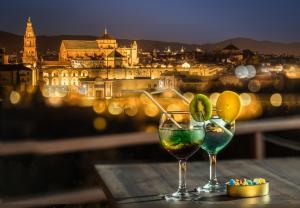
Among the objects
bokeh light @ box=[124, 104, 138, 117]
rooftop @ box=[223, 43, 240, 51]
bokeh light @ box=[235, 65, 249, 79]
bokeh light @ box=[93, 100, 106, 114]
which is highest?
rooftop @ box=[223, 43, 240, 51]

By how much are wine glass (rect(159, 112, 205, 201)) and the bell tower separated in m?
50.4

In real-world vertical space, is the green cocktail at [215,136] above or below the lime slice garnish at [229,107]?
below

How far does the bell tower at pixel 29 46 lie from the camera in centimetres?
5081

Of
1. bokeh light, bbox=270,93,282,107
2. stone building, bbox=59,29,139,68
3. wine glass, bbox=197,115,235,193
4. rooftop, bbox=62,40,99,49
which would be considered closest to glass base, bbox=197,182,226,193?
wine glass, bbox=197,115,235,193

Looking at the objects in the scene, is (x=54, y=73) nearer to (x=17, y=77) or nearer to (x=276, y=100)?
(x=17, y=77)

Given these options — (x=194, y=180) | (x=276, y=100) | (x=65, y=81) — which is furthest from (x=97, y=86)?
(x=194, y=180)

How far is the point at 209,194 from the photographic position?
1120 millimetres

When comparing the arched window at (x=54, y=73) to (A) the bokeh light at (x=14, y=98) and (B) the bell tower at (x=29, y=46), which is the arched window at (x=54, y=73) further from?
(A) the bokeh light at (x=14, y=98)

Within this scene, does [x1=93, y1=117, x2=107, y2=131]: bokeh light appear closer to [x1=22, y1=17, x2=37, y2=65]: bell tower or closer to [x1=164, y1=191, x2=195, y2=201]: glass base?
[x1=164, y1=191, x2=195, y2=201]: glass base

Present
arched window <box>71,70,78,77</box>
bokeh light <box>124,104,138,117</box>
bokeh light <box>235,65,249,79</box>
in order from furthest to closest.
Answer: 1. arched window <box>71,70,78,77</box>
2. bokeh light <box>235,65,249,79</box>
3. bokeh light <box>124,104,138,117</box>

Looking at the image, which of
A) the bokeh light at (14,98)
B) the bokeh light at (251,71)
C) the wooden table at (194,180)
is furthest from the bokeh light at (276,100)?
the wooden table at (194,180)

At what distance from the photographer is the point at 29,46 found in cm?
5200

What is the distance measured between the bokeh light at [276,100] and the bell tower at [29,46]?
24387 mm

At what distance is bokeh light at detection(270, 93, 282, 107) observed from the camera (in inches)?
1086
